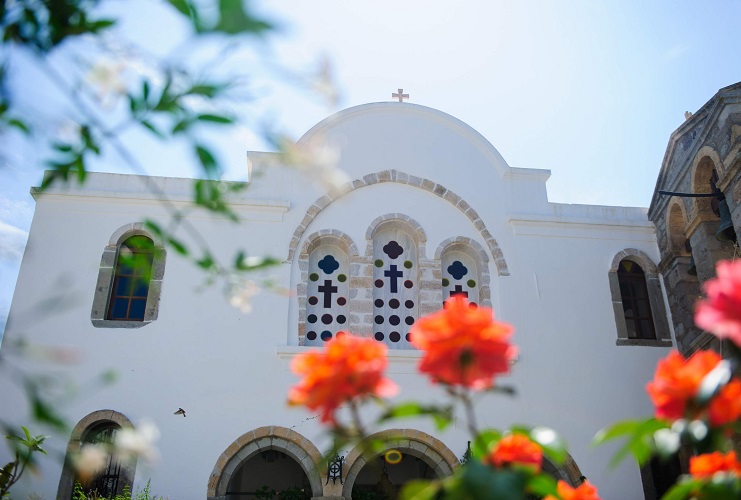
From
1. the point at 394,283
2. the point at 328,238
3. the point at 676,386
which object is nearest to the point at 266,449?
the point at 394,283

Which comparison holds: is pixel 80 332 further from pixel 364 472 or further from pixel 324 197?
pixel 364 472

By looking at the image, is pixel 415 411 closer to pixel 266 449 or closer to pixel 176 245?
pixel 176 245

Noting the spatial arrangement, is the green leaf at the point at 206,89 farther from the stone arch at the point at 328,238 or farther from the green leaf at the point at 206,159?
the stone arch at the point at 328,238

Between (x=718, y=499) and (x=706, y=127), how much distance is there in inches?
284

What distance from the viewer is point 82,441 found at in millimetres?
7562

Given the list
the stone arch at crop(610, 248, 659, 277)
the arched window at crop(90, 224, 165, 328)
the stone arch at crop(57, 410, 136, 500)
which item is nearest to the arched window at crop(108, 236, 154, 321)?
the arched window at crop(90, 224, 165, 328)

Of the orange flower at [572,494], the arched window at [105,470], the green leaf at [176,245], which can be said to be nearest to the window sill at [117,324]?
the arched window at [105,470]

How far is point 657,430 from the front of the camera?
1.48 meters

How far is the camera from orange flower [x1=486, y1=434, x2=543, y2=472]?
4.66 ft

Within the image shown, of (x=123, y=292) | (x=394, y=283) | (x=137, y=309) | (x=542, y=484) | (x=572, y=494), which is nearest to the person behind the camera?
(x=542, y=484)

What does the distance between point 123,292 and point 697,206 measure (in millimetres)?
6688

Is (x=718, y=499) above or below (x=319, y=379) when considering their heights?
below

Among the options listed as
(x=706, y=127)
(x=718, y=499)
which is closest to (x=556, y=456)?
(x=718, y=499)

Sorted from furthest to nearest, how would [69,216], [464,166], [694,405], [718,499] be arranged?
[464,166], [69,216], [694,405], [718,499]
